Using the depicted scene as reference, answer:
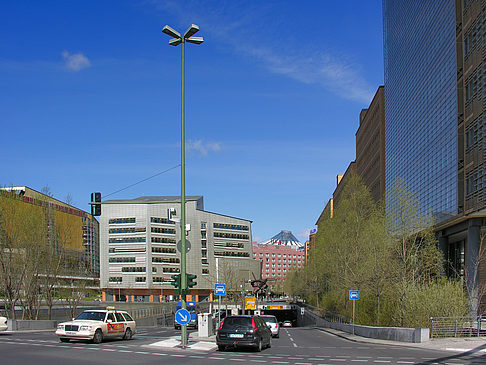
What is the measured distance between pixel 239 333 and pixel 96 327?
22.3 ft

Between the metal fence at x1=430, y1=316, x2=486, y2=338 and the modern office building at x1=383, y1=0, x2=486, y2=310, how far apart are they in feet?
23.6

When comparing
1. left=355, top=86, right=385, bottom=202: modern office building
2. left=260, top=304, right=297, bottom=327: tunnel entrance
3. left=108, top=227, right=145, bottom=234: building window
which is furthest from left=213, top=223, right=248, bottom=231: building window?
left=260, top=304, right=297, bottom=327: tunnel entrance

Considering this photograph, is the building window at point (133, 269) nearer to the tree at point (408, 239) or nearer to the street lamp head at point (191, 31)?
the tree at point (408, 239)

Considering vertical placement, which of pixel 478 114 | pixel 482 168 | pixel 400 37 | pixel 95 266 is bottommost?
Answer: pixel 95 266

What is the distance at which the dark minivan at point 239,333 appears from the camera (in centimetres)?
2283

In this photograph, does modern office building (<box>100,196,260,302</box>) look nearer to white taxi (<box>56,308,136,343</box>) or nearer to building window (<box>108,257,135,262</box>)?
building window (<box>108,257,135,262</box>)

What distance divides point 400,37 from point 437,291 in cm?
4459

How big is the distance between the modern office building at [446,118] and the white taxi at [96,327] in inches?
909

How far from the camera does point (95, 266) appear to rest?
169250 millimetres

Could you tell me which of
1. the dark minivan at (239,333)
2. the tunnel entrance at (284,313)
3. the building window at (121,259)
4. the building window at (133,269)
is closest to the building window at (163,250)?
the building window at (133,269)

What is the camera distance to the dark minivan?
22.8m

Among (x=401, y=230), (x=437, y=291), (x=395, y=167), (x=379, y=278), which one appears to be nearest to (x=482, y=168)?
(x=401, y=230)

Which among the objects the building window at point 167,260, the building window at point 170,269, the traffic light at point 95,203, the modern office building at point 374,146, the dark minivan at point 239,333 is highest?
the modern office building at point 374,146

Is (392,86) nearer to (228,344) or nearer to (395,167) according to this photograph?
(395,167)
